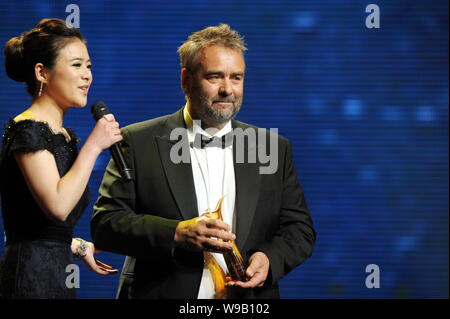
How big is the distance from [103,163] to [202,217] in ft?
5.85

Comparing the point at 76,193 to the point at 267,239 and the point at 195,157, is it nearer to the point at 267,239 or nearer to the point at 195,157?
the point at 195,157

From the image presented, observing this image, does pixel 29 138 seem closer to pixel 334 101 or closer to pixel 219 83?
pixel 219 83

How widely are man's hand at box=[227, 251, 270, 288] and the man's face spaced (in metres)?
0.49

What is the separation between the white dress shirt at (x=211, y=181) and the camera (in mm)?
2383

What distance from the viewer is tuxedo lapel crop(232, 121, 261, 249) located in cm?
239

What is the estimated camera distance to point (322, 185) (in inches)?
157

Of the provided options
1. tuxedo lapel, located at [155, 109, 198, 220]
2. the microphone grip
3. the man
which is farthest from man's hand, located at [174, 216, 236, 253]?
the microphone grip

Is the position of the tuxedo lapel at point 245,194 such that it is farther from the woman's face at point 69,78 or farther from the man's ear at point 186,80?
the woman's face at point 69,78

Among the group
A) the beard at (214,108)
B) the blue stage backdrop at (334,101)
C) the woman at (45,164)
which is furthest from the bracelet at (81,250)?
the blue stage backdrop at (334,101)

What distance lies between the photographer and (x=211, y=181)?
2.45 metres

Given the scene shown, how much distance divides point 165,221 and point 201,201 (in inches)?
6.2

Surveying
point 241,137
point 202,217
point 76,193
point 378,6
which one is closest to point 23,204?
point 76,193

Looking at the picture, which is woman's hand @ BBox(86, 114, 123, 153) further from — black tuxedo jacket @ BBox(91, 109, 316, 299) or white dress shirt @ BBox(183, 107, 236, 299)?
white dress shirt @ BBox(183, 107, 236, 299)

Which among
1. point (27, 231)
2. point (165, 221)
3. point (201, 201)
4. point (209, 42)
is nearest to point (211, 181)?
point (201, 201)
